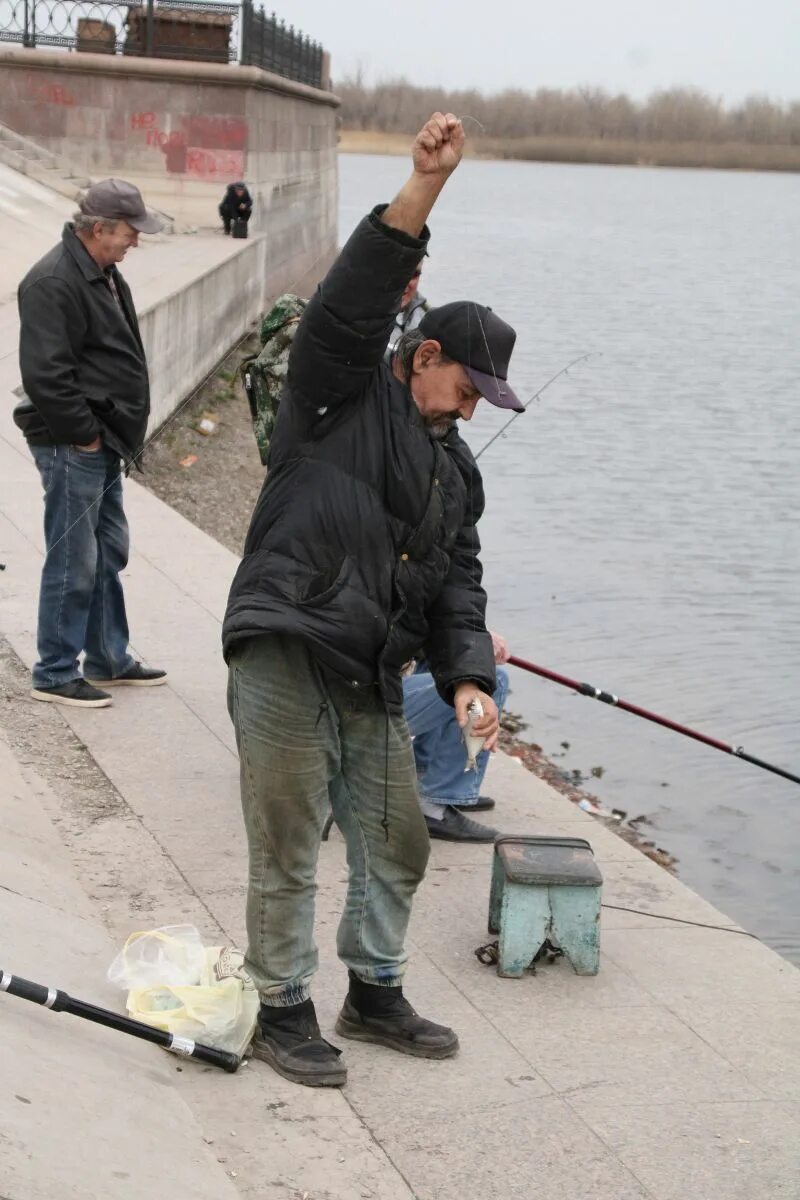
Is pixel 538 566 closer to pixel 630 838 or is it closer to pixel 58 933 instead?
pixel 630 838

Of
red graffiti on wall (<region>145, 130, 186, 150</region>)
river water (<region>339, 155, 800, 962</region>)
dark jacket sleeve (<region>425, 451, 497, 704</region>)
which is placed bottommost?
river water (<region>339, 155, 800, 962</region>)

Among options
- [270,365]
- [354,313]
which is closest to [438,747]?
[270,365]

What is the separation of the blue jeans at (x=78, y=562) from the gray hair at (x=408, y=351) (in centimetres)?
253

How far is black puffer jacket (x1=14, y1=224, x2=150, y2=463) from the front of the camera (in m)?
5.78

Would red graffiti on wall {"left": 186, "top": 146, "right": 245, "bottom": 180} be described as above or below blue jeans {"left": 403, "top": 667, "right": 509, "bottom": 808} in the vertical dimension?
above

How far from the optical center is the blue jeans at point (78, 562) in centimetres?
599

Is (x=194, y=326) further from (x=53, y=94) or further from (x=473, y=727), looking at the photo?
(x=473, y=727)

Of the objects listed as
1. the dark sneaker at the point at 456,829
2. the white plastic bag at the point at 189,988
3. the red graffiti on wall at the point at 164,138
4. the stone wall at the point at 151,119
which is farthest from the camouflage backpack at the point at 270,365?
the red graffiti on wall at the point at 164,138

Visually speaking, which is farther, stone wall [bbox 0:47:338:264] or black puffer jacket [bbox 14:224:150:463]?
stone wall [bbox 0:47:338:264]

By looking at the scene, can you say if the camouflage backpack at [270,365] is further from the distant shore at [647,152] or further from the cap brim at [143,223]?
the distant shore at [647,152]

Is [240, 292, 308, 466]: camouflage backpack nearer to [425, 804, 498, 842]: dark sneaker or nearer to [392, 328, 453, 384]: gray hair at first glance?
[425, 804, 498, 842]: dark sneaker

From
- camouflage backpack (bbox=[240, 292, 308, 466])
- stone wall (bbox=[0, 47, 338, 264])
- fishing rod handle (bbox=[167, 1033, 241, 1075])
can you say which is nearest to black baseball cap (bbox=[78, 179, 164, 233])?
camouflage backpack (bbox=[240, 292, 308, 466])

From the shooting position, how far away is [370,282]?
10.9 feet

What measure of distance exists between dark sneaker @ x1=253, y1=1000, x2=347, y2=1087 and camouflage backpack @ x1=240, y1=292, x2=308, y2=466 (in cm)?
198
